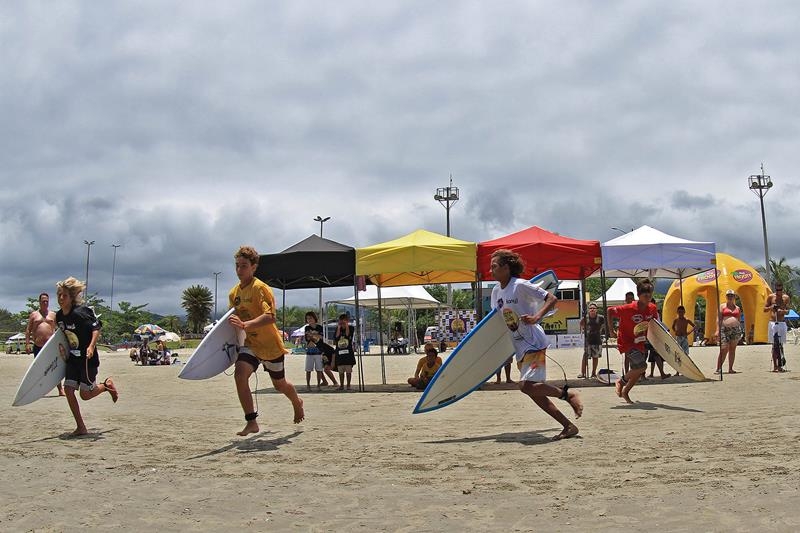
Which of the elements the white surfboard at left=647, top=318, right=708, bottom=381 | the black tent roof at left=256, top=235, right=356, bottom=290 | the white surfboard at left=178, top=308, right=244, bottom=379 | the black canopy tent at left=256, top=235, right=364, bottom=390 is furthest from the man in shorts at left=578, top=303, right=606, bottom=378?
the white surfboard at left=178, top=308, right=244, bottom=379

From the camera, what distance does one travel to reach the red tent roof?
12102mm

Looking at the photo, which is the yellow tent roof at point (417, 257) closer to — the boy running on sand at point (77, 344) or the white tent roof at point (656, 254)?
the white tent roof at point (656, 254)

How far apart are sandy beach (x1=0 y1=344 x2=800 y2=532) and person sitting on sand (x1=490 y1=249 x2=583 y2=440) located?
376 millimetres

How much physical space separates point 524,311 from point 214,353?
120 inches

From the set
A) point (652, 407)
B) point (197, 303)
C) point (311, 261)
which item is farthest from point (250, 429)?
point (197, 303)

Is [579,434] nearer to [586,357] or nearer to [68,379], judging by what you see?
[68,379]

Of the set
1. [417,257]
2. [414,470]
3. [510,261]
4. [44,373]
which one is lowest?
[414,470]

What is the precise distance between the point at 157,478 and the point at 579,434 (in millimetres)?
3517

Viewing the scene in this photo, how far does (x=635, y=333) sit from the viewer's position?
8.79m

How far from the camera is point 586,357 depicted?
13.7 meters

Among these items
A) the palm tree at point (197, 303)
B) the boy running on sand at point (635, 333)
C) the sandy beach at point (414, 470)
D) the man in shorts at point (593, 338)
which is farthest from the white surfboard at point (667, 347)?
the palm tree at point (197, 303)

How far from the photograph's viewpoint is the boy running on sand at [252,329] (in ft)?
20.8

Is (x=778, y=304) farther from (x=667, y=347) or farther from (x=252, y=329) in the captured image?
(x=252, y=329)

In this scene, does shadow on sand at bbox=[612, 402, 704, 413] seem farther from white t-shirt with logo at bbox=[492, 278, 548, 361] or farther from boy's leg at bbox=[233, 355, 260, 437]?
boy's leg at bbox=[233, 355, 260, 437]
